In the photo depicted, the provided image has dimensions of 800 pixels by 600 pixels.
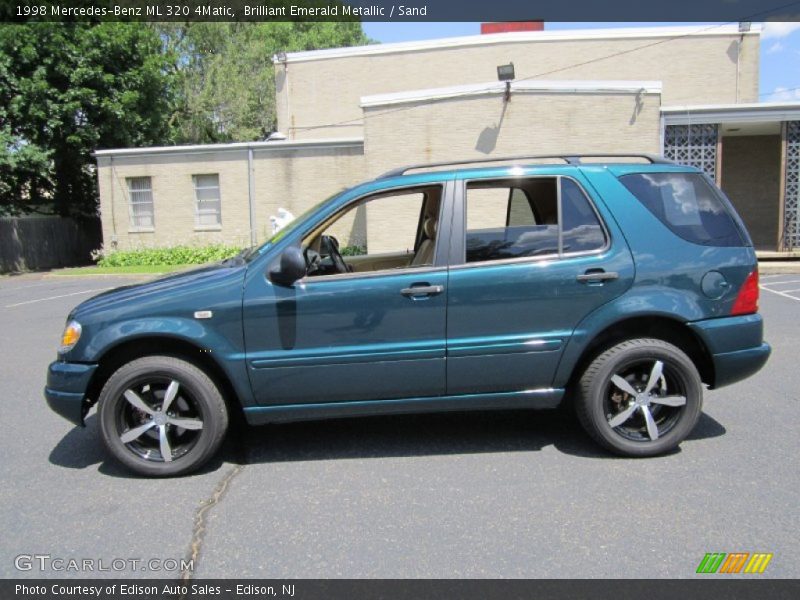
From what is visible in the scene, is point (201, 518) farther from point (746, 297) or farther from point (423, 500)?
point (746, 297)

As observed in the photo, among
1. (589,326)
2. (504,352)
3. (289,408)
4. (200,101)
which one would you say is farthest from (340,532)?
(200,101)

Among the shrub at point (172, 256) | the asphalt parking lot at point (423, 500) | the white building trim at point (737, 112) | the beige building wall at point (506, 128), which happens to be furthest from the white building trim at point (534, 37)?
the asphalt parking lot at point (423, 500)

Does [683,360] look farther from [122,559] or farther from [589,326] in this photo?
[122,559]

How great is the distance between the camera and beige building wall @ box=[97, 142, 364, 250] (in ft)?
65.8

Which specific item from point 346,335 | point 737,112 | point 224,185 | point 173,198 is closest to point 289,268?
point 346,335

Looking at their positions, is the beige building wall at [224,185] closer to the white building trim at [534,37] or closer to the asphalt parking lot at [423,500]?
the white building trim at [534,37]

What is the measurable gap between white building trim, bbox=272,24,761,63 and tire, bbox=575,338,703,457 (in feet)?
64.2

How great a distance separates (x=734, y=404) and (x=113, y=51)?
23809 mm

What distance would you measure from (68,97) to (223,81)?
37.1 ft

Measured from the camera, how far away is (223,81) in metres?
32.0

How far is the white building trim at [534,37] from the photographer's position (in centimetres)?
2039

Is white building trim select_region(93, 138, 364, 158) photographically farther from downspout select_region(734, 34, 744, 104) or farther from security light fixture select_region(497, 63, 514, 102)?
downspout select_region(734, 34, 744, 104)

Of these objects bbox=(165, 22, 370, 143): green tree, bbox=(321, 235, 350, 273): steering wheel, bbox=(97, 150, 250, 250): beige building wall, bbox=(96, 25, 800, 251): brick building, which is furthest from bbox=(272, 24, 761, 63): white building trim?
bbox=(321, 235, 350, 273): steering wheel
